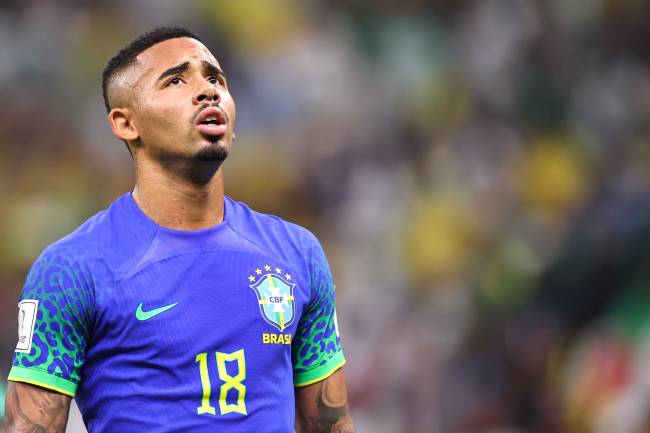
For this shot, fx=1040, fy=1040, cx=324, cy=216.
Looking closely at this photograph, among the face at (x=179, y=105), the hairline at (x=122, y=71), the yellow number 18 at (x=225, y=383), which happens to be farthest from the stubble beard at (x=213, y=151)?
the yellow number 18 at (x=225, y=383)

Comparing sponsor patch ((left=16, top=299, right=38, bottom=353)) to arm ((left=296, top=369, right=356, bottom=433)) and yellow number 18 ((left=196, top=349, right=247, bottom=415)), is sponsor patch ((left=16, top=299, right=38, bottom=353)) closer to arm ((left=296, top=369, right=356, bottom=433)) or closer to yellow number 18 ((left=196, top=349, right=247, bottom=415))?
yellow number 18 ((left=196, top=349, right=247, bottom=415))

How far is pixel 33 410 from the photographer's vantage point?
9.18 ft

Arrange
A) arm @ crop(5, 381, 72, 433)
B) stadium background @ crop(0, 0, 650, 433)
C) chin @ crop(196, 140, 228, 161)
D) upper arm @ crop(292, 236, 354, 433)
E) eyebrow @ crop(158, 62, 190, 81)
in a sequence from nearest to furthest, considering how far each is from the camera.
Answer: arm @ crop(5, 381, 72, 433)
chin @ crop(196, 140, 228, 161)
eyebrow @ crop(158, 62, 190, 81)
upper arm @ crop(292, 236, 354, 433)
stadium background @ crop(0, 0, 650, 433)

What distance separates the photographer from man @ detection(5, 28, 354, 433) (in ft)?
9.26

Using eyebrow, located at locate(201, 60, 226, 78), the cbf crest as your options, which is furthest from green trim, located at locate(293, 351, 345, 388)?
eyebrow, located at locate(201, 60, 226, 78)

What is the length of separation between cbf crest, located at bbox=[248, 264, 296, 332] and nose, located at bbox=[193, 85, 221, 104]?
1.70 feet

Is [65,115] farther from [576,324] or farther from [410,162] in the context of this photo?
[576,324]

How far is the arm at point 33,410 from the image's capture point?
2.79m

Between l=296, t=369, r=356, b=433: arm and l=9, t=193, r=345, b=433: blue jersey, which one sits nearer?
l=9, t=193, r=345, b=433: blue jersey

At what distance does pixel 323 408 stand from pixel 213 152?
879mm

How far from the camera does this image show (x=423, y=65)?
8.55m

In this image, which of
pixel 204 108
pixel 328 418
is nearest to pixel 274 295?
pixel 328 418

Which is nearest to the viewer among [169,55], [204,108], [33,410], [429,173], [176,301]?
[33,410]

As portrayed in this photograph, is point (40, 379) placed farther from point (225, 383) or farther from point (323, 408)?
point (323, 408)
